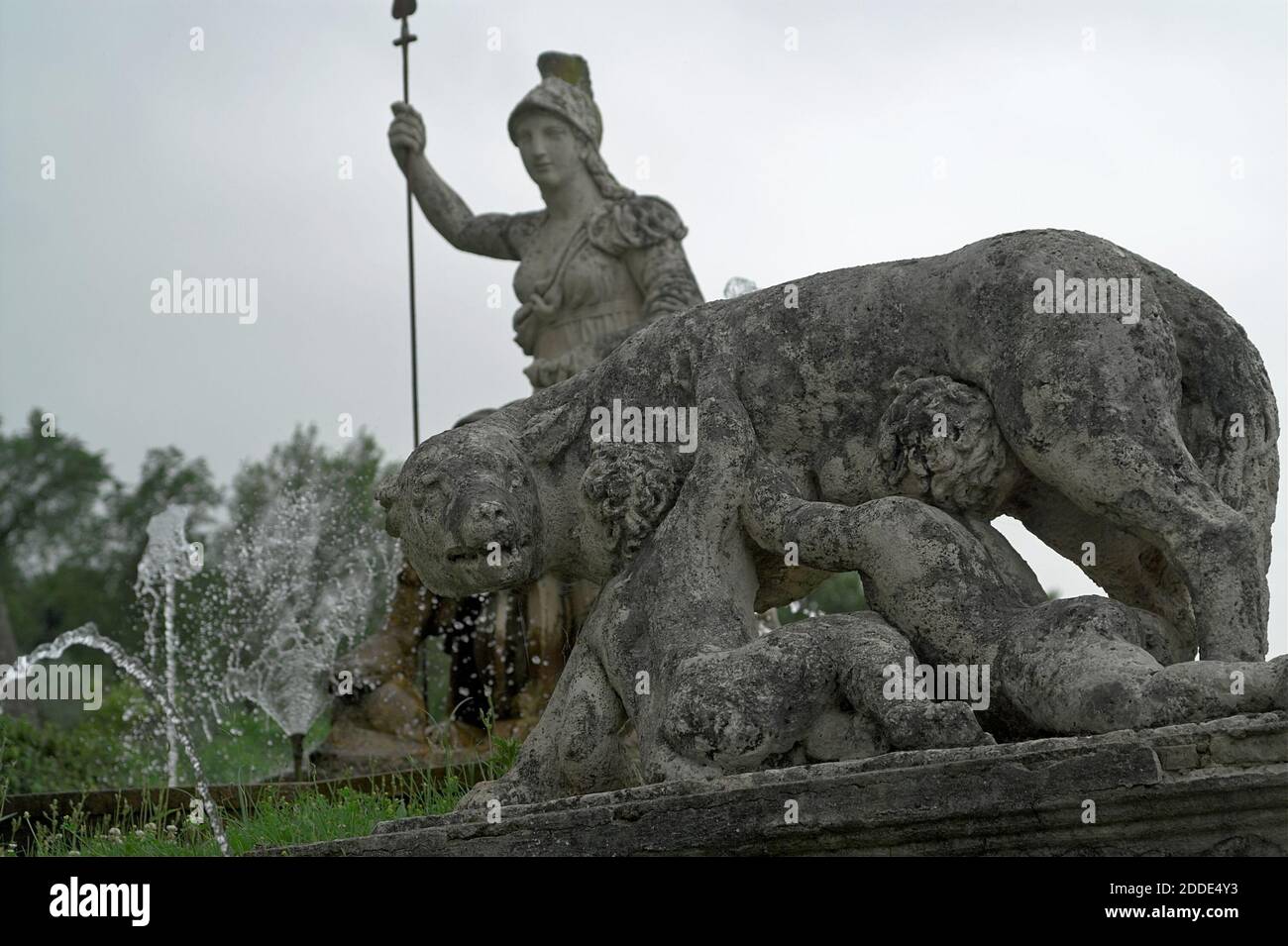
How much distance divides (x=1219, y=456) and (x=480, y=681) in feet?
23.9

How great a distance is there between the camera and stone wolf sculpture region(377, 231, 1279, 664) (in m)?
4.53

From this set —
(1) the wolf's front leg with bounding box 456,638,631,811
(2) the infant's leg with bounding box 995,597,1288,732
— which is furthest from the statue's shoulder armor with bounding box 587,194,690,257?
(2) the infant's leg with bounding box 995,597,1288,732

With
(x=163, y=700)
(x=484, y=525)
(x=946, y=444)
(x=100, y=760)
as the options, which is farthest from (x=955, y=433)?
(x=100, y=760)

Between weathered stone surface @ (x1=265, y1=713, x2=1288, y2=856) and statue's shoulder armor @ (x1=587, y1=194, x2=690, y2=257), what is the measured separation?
322 inches

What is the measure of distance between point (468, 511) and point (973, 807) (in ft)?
5.83

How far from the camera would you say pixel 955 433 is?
469 centimetres

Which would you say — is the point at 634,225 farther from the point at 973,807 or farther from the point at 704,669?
the point at 973,807

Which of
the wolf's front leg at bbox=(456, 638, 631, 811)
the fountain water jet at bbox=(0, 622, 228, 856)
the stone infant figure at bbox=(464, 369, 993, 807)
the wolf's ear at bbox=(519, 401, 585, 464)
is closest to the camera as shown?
the stone infant figure at bbox=(464, 369, 993, 807)

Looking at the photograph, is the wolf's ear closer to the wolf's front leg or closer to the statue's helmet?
the wolf's front leg

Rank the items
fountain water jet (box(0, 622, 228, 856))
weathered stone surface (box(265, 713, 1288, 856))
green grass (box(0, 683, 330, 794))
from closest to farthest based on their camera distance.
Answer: weathered stone surface (box(265, 713, 1288, 856))
fountain water jet (box(0, 622, 228, 856))
green grass (box(0, 683, 330, 794))

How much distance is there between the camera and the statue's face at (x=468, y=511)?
16.5 ft
